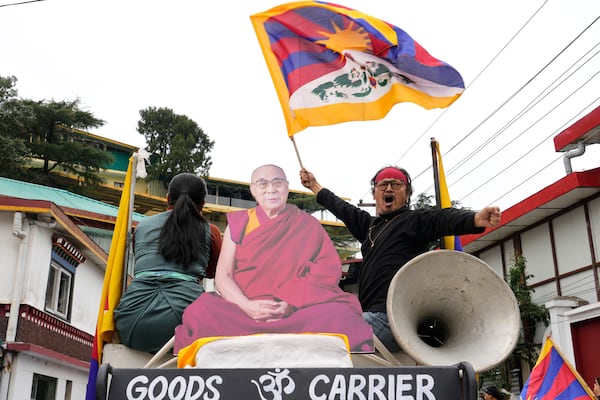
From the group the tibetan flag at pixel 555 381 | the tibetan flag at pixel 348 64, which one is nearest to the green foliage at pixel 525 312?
the tibetan flag at pixel 555 381

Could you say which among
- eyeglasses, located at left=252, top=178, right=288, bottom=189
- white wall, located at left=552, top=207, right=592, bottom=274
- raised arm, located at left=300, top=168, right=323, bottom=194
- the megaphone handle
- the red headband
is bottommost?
the megaphone handle

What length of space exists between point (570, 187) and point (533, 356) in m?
4.67

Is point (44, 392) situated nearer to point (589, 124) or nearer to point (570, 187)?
point (570, 187)

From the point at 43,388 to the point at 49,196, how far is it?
6.98 m

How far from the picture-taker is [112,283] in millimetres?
3643

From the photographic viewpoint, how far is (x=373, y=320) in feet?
11.7

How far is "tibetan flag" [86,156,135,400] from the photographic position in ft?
11.5

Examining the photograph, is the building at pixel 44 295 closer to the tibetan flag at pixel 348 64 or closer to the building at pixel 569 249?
the tibetan flag at pixel 348 64

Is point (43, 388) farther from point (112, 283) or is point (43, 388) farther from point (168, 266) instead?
point (168, 266)

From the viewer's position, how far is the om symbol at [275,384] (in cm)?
245

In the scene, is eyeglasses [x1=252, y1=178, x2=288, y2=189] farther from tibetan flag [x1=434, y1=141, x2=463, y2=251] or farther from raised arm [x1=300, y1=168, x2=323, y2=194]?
tibetan flag [x1=434, y1=141, x2=463, y2=251]

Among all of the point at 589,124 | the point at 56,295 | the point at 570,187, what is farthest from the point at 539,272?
the point at 56,295

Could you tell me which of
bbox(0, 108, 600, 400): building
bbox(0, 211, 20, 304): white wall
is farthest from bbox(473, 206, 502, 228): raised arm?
bbox(0, 211, 20, 304): white wall

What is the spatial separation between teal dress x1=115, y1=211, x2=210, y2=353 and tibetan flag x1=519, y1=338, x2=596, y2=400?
5.48m
